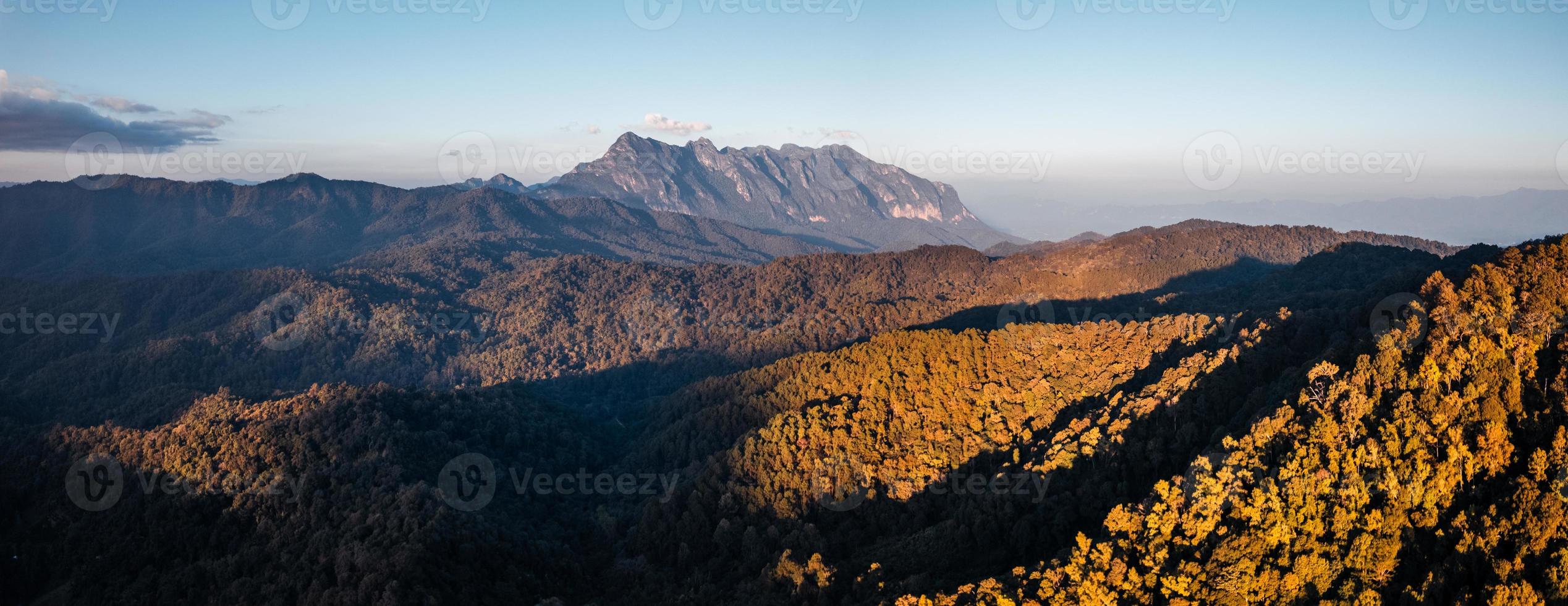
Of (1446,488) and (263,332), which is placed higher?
(1446,488)

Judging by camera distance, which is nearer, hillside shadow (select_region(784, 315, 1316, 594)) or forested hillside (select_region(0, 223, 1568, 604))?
forested hillside (select_region(0, 223, 1568, 604))

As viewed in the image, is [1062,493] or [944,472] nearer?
[1062,493]

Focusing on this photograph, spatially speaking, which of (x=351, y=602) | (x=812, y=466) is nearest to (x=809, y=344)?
(x=812, y=466)

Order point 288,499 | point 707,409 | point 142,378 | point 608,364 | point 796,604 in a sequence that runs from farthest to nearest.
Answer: point 608,364, point 142,378, point 707,409, point 288,499, point 796,604

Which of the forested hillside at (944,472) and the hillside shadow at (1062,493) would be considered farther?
the hillside shadow at (1062,493)

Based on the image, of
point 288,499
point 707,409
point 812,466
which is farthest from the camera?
point 707,409

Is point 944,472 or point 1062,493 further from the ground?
point 1062,493

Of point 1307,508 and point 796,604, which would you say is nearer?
point 1307,508

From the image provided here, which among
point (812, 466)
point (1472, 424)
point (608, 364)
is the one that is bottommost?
point (608, 364)

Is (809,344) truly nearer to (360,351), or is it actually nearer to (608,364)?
(608,364)

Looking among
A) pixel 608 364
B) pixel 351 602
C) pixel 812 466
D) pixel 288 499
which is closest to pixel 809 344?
pixel 608 364
